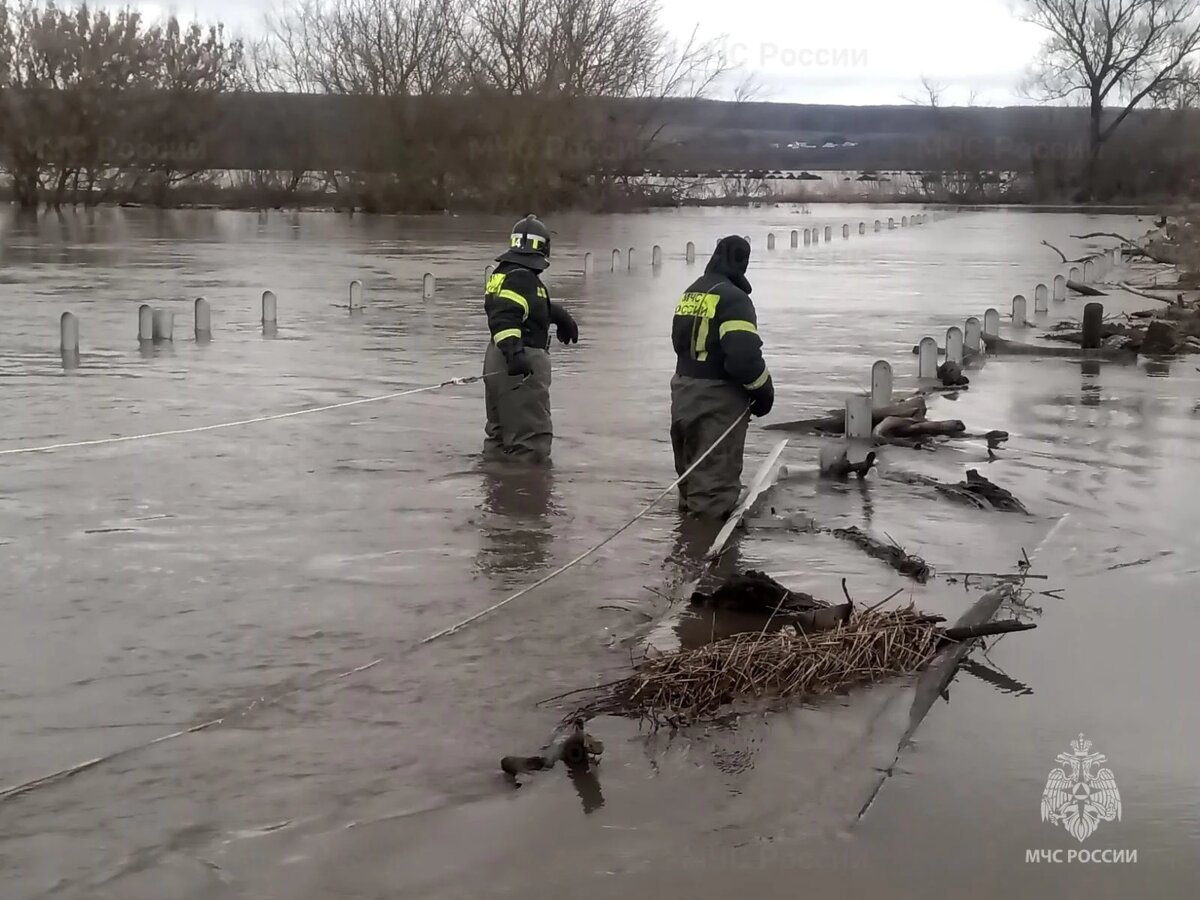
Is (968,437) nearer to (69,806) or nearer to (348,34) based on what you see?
(69,806)

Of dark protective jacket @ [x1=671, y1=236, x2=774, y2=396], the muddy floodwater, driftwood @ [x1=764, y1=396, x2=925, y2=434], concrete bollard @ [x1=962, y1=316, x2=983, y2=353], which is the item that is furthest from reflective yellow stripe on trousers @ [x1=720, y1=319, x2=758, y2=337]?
concrete bollard @ [x1=962, y1=316, x2=983, y2=353]

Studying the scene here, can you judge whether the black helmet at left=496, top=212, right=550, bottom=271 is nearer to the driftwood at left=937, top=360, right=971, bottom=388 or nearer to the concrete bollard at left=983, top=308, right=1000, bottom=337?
the driftwood at left=937, top=360, right=971, bottom=388

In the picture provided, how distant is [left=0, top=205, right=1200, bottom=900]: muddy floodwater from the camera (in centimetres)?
498

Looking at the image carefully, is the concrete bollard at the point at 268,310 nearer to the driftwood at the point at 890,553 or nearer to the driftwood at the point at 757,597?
the driftwood at the point at 890,553

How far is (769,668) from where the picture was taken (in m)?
6.38

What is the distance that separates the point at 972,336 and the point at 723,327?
399 inches

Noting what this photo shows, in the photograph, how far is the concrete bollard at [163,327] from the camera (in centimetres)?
1830

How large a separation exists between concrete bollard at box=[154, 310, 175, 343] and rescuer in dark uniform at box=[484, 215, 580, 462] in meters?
8.12

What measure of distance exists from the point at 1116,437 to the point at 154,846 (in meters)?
9.85

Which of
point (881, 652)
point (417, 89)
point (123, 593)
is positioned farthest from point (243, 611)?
point (417, 89)

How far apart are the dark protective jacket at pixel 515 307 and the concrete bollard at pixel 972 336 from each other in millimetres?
8861

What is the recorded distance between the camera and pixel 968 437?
1271cm

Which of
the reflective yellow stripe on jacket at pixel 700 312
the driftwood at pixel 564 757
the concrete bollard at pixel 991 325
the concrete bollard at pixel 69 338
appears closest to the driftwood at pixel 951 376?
the concrete bollard at pixel 991 325

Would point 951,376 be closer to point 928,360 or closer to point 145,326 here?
point 928,360
